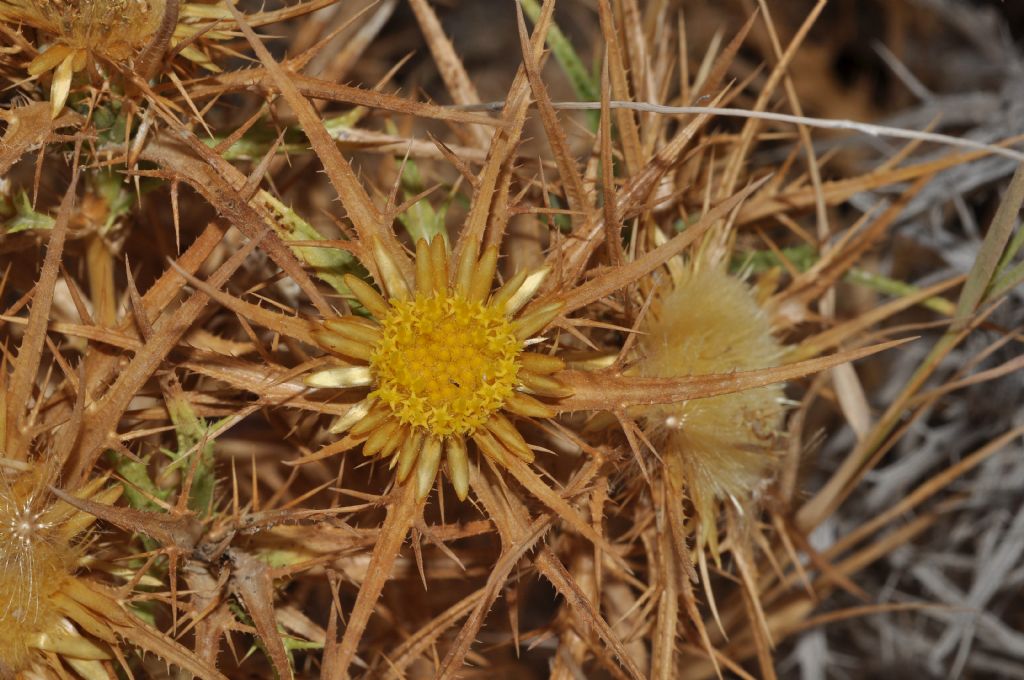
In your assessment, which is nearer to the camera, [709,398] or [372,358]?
[372,358]

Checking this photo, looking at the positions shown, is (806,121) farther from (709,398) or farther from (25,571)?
(25,571)

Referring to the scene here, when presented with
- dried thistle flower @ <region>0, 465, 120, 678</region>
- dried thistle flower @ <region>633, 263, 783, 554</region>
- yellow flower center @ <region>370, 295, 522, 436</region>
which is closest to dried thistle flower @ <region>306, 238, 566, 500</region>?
yellow flower center @ <region>370, 295, 522, 436</region>

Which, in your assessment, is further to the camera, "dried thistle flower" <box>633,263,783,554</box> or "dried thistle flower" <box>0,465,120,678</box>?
"dried thistle flower" <box>633,263,783,554</box>

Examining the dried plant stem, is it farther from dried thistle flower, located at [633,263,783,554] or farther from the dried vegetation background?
dried thistle flower, located at [633,263,783,554]

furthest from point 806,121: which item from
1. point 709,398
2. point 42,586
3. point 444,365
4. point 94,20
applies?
point 42,586

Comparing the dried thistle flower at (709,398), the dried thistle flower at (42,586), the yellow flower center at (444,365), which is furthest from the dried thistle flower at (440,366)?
the dried thistle flower at (42,586)

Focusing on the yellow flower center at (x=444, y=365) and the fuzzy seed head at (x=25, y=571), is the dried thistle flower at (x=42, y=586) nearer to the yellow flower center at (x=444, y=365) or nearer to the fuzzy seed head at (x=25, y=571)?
the fuzzy seed head at (x=25, y=571)

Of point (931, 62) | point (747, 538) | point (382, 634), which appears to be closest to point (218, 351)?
point (382, 634)
